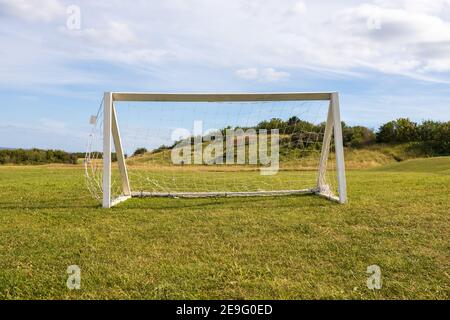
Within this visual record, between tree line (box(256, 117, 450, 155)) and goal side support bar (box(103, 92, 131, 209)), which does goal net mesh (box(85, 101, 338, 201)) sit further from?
tree line (box(256, 117, 450, 155))

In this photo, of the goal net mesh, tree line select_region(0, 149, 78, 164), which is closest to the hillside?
the goal net mesh

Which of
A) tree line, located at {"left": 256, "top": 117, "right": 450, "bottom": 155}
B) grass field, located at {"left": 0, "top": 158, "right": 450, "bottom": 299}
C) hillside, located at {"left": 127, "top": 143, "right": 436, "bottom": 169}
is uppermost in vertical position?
tree line, located at {"left": 256, "top": 117, "right": 450, "bottom": 155}

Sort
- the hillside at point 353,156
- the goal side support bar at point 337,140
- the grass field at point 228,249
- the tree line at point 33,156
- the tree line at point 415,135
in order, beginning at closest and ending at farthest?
the grass field at point 228,249, the goal side support bar at point 337,140, the hillside at point 353,156, the tree line at point 33,156, the tree line at point 415,135

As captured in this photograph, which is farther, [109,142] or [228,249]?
[109,142]

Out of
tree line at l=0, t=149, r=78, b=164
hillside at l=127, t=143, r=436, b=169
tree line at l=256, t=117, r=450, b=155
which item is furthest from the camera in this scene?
tree line at l=256, t=117, r=450, b=155

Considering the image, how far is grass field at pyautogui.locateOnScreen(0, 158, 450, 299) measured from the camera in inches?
147

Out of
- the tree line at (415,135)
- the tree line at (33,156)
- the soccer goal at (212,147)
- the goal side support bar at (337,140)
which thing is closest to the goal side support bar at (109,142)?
the soccer goal at (212,147)

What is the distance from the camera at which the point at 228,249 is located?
16.3ft

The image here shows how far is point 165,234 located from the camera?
573 cm

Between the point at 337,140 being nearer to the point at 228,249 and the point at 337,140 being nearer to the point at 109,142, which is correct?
the point at 228,249

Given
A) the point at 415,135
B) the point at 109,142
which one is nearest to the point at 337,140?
the point at 109,142

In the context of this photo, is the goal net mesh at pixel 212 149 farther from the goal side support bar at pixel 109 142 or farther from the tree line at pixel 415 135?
the tree line at pixel 415 135

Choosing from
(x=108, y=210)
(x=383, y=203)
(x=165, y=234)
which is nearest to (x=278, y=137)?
(x=383, y=203)

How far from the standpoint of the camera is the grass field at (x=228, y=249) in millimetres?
3746
